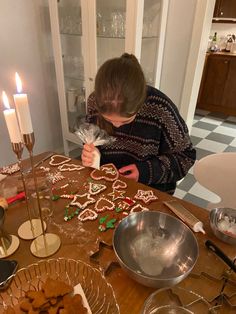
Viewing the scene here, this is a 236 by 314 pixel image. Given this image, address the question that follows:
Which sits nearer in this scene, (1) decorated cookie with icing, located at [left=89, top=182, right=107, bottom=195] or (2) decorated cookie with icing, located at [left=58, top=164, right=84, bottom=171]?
(1) decorated cookie with icing, located at [left=89, top=182, right=107, bottom=195]

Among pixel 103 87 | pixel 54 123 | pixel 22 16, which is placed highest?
pixel 22 16

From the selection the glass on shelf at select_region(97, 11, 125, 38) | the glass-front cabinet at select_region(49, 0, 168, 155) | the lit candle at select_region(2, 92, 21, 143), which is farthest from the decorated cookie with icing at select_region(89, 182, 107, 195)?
the glass on shelf at select_region(97, 11, 125, 38)

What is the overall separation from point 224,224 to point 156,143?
60 centimetres

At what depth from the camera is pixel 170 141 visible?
1.31 metres

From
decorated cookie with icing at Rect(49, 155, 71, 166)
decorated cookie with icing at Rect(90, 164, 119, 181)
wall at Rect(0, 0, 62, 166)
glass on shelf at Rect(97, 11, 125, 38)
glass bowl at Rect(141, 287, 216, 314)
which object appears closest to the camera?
glass bowl at Rect(141, 287, 216, 314)

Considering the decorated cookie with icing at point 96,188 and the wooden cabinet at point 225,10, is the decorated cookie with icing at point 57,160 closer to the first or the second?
the decorated cookie with icing at point 96,188

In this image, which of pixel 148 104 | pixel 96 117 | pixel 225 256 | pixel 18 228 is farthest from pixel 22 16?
pixel 225 256

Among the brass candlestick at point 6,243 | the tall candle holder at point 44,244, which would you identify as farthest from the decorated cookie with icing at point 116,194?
the brass candlestick at point 6,243

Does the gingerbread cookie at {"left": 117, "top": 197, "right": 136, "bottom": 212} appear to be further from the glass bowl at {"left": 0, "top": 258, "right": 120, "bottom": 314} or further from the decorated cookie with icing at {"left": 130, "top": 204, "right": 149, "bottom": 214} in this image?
the glass bowl at {"left": 0, "top": 258, "right": 120, "bottom": 314}

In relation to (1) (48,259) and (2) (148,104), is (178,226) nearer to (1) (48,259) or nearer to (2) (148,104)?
(1) (48,259)

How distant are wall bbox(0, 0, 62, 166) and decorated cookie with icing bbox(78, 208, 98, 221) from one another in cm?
150

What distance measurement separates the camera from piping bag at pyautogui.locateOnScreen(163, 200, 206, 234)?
33.1 inches

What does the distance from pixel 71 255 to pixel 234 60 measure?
401 centimetres

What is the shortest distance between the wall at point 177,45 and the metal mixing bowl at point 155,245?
1.85m
